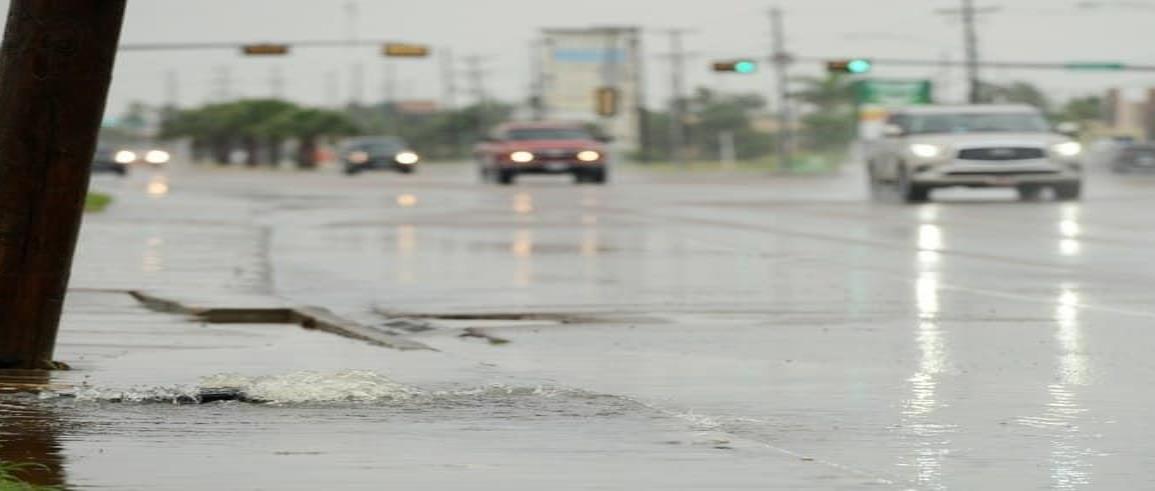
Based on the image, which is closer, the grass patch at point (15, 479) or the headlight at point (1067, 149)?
the grass patch at point (15, 479)

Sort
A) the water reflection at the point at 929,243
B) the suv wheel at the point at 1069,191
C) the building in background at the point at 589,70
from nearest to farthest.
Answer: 1. the water reflection at the point at 929,243
2. the suv wheel at the point at 1069,191
3. the building in background at the point at 589,70

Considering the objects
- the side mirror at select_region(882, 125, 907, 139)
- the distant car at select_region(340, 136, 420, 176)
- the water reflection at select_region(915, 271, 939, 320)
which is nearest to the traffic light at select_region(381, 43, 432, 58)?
the distant car at select_region(340, 136, 420, 176)

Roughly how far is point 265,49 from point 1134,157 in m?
26.7

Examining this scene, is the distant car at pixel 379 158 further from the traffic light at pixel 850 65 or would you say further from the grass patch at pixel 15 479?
the grass patch at pixel 15 479

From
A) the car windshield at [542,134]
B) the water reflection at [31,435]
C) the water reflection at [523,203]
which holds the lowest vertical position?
the water reflection at [31,435]

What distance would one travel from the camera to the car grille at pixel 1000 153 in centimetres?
4134

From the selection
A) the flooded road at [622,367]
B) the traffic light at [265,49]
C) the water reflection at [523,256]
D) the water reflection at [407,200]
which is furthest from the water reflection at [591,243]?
the traffic light at [265,49]

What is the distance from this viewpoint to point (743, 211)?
38.8 m

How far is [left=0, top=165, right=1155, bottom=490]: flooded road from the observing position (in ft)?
28.5

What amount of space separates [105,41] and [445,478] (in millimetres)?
3873

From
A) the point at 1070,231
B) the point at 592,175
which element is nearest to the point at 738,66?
the point at 592,175

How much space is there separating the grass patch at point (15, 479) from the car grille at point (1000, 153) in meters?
33.8

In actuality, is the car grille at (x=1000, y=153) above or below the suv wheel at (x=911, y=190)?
above

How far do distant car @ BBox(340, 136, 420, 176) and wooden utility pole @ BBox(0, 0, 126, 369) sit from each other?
71.4m
